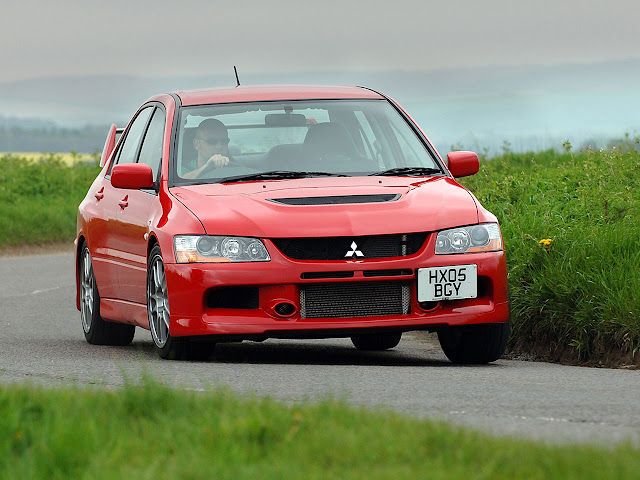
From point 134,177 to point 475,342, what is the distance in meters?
2.38

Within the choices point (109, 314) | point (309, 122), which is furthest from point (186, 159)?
point (109, 314)

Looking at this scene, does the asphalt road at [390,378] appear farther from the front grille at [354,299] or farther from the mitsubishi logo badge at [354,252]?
the mitsubishi logo badge at [354,252]

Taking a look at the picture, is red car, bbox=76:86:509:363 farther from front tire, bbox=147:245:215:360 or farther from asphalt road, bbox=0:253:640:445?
asphalt road, bbox=0:253:640:445

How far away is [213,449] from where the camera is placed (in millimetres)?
4488

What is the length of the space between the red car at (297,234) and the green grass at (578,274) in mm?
943

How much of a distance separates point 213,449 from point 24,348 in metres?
5.29

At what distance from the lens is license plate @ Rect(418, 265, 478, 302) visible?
25.6 feet

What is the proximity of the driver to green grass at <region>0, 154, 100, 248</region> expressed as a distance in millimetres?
15799

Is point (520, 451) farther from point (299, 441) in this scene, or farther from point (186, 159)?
point (186, 159)

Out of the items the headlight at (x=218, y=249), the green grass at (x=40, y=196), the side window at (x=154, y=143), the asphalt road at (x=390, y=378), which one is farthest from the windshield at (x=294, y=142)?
the green grass at (x=40, y=196)

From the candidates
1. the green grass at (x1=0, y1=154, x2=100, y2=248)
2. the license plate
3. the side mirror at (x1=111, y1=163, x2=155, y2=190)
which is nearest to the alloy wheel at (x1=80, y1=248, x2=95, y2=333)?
the side mirror at (x1=111, y1=163, x2=155, y2=190)

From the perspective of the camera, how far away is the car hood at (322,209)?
7750 millimetres

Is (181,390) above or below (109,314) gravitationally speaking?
above

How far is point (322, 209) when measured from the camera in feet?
25.9
